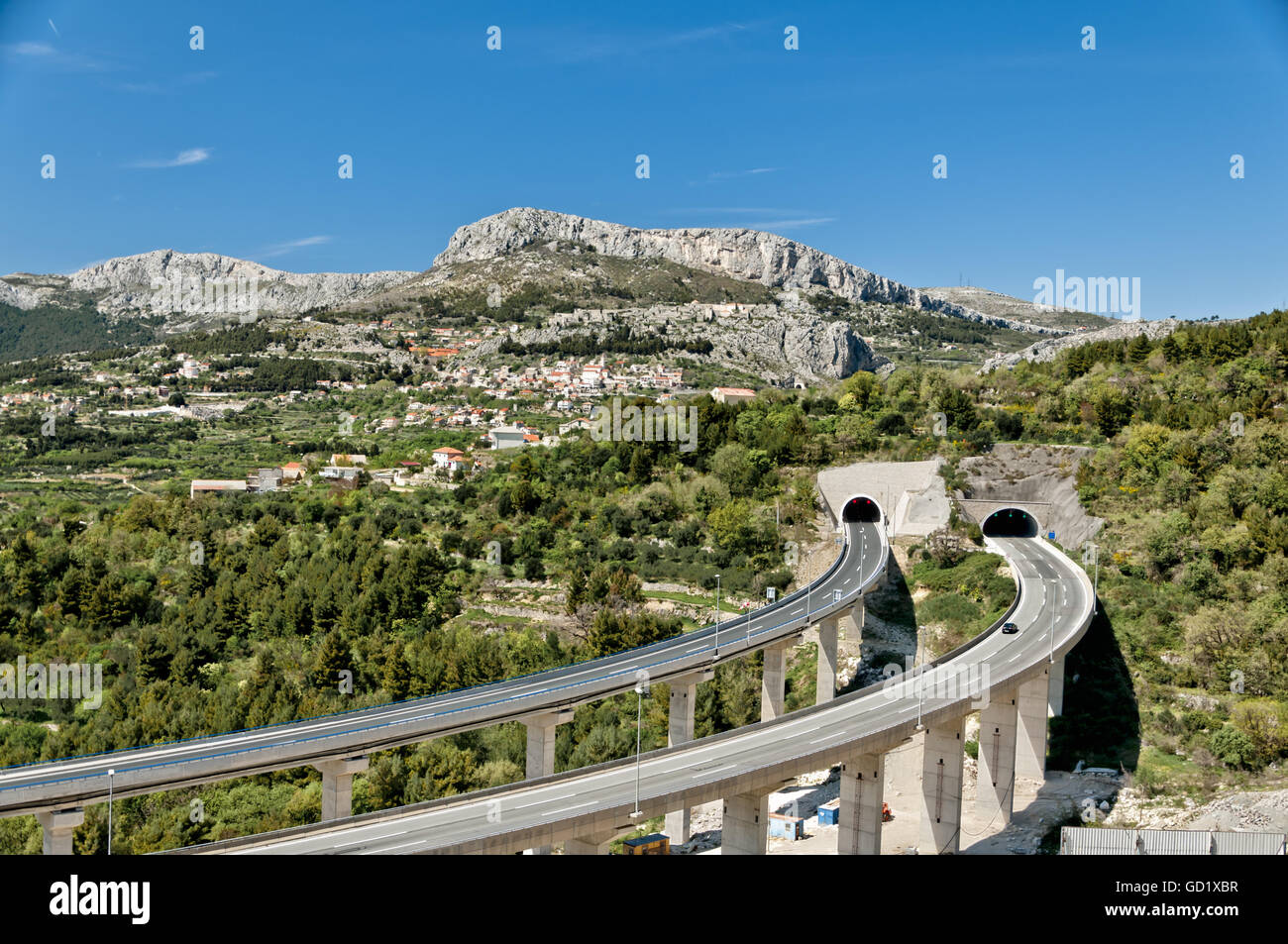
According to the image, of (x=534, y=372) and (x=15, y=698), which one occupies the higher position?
(x=534, y=372)

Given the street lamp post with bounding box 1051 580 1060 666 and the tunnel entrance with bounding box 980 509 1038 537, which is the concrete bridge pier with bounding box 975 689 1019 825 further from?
the tunnel entrance with bounding box 980 509 1038 537

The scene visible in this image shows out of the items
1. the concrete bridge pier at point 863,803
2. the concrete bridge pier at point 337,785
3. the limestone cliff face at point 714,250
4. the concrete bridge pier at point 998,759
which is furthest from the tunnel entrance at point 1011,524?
the limestone cliff face at point 714,250

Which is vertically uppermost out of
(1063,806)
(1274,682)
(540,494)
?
(540,494)

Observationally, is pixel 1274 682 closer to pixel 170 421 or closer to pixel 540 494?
pixel 540 494

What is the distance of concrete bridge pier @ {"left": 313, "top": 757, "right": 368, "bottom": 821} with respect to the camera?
25.9 m

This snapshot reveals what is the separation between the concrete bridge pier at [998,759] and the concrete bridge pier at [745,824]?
38.8 ft

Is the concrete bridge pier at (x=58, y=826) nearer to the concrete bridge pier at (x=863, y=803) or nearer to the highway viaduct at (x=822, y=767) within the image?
the highway viaduct at (x=822, y=767)

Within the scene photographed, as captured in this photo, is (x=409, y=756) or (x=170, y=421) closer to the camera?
(x=409, y=756)

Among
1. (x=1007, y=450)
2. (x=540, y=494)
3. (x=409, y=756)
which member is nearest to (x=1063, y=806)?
(x=409, y=756)

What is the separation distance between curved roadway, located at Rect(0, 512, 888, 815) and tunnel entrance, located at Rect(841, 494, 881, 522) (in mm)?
17388

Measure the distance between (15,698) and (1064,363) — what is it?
6779 centimetres

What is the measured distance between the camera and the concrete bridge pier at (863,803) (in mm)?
27312

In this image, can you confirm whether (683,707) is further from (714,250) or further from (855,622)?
(714,250)

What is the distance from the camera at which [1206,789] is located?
104 feet
